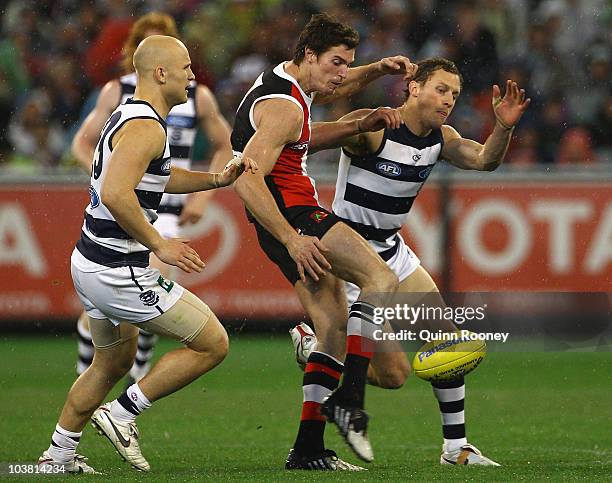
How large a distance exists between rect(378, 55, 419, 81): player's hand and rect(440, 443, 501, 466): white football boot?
6.30ft

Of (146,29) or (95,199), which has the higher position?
(146,29)

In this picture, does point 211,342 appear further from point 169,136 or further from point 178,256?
point 169,136

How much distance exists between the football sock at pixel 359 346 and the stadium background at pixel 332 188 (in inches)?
74.6

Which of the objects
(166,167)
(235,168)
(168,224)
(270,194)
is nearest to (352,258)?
(270,194)

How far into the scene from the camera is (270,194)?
20.6 feet

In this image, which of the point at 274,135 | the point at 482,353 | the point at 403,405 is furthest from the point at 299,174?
the point at 403,405

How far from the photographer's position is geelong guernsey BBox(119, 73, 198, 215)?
841cm

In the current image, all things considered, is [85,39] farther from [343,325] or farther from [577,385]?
[343,325]

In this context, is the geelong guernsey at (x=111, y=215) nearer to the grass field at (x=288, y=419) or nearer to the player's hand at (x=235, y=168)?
the player's hand at (x=235, y=168)

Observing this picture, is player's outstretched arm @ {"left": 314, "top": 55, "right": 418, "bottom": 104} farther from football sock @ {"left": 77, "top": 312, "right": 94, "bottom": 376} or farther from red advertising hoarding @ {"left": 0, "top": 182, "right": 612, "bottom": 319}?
red advertising hoarding @ {"left": 0, "top": 182, "right": 612, "bottom": 319}

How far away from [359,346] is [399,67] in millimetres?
1684

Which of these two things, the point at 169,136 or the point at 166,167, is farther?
the point at 169,136

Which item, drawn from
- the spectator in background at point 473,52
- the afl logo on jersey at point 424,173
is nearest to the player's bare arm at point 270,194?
the afl logo on jersey at point 424,173

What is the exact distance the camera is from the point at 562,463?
6367 millimetres
